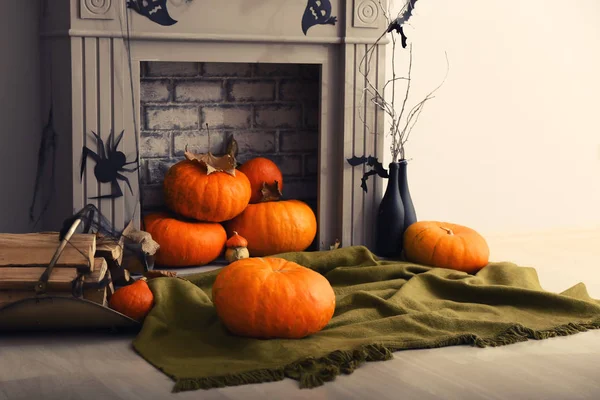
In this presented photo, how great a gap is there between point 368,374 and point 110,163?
1.34 meters

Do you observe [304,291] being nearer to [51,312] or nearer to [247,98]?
[51,312]

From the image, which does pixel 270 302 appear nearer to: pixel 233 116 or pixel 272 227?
pixel 272 227

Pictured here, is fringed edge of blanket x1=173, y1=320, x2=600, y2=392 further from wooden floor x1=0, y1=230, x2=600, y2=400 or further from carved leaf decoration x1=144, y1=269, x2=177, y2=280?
carved leaf decoration x1=144, y1=269, x2=177, y2=280

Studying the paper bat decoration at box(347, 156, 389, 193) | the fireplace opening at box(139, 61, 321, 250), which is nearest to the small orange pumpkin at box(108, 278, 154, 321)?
the fireplace opening at box(139, 61, 321, 250)

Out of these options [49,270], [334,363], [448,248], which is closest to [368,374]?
[334,363]

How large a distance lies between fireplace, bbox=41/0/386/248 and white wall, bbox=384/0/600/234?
0.32 meters

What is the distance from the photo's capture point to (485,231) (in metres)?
3.83

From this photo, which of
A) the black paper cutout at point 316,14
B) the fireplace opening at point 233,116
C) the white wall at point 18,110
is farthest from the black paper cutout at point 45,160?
the black paper cutout at point 316,14

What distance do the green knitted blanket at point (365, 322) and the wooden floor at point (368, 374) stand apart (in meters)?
0.04

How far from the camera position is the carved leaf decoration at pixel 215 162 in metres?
3.13

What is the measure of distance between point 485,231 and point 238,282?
71.4 inches

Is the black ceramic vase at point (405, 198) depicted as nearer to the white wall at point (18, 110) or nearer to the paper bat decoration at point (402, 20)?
the paper bat decoration at point (402, 20)

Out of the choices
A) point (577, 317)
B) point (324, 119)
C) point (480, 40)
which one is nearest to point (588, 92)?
point (480, 40)

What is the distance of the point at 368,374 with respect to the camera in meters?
2.09
